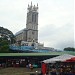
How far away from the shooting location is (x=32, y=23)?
406 ft

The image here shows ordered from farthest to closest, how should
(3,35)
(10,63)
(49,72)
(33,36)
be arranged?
1. (33,36)
2. (3,35)
3. (10,63)
4. (49,72)

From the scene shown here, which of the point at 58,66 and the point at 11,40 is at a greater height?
the point at 11,40

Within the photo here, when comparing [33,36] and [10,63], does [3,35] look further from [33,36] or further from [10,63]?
[33,36]

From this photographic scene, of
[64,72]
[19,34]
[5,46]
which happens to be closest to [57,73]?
[64,72]

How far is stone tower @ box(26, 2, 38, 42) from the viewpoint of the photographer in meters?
119

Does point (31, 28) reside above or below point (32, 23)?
below

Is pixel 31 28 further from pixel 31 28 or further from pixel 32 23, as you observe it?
pixel 32 23

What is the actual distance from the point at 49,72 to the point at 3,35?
2021 inches

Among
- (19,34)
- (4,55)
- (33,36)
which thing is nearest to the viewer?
(4,55)

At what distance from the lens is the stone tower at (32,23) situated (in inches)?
4700

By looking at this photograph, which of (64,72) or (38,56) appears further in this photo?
(38,56)

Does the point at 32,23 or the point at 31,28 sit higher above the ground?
the point at 32,23

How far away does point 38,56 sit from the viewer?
148 ft

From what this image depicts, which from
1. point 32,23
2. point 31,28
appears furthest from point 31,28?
point 32,23
